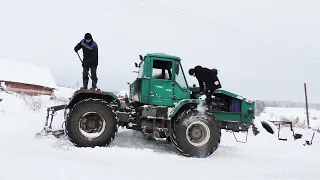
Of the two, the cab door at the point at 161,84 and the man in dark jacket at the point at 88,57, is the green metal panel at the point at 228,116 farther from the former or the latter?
the man in dark jacket at the point at 88,57

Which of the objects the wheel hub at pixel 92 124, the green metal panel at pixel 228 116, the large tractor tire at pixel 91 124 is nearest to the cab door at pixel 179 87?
the green metal panel at pixel 228 116

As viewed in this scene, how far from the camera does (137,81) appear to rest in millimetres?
8484

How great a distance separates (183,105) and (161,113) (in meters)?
0.59

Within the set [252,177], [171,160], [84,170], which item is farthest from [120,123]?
[252,177]

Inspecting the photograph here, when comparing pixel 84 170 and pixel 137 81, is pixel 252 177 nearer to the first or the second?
pixel 84 170

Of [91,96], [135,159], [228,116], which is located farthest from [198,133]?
[91,96]

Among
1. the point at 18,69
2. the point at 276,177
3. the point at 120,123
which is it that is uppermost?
the point at 18,69

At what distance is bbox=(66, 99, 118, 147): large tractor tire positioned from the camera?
738 cm

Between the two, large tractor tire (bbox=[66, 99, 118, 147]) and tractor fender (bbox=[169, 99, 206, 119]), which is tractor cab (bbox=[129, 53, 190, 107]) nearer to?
tractor fender (bbox=[169, 99, 206, 119])

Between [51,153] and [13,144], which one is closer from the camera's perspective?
[51,153]

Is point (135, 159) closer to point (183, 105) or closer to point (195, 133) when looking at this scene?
Answer: point (195, 133)

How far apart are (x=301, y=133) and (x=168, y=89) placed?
6.51m

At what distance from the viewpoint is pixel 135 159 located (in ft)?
21.5

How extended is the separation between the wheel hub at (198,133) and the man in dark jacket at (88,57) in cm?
273
